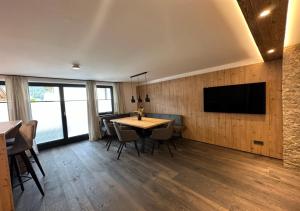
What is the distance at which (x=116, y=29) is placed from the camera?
1.66 metres

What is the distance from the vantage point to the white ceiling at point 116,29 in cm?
126

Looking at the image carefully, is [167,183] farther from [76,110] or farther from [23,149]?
[76,110]

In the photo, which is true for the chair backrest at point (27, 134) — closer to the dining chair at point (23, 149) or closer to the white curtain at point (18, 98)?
the dining chair at point (23, 149)

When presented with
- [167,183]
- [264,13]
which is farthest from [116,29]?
[167,183]

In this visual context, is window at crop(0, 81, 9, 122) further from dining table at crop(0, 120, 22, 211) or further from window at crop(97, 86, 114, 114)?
dining table at crop(0, 120, 22, 211)

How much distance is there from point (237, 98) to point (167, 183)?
8.87ft

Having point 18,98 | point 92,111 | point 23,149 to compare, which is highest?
point 18,98

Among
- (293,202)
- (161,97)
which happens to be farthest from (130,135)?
(293,202)

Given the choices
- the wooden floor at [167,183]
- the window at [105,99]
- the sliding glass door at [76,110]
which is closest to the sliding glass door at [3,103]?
the sliding glass door at [76,110]

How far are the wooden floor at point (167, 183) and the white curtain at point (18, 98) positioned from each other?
1411 millimetres

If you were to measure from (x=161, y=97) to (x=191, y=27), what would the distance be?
4.03 metres

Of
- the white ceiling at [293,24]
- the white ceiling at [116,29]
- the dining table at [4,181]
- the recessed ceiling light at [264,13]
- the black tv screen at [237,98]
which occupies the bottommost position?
the dining table at [4,181]

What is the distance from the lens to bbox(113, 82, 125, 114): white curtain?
6.07 metres

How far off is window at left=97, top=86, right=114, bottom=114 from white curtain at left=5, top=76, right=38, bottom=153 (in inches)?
90.7
